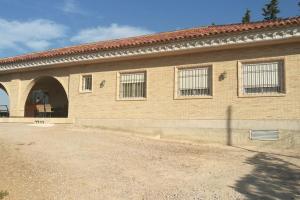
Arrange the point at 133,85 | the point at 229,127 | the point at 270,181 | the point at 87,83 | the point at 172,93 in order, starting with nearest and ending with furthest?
the point at 270,181 → the point at 229,127 → the point at 172,93 → the point at 133,85 → the point at 87,83

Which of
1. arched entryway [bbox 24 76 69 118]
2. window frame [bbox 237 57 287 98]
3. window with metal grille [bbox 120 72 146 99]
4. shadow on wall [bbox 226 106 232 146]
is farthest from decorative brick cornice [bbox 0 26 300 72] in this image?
arched entryway [bbox 24 76 69 118]

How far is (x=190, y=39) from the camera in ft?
47.3

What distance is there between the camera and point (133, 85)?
16641 millimetres

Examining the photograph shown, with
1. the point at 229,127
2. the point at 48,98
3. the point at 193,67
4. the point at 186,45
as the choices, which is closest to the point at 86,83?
the point at 193,67

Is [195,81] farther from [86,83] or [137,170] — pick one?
[137,170]

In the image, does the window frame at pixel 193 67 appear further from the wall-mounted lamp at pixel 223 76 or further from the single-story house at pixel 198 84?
the wall-mounted lamp at pixel 223 76

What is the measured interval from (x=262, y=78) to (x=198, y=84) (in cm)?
→ 247

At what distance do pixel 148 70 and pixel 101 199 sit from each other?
923cm

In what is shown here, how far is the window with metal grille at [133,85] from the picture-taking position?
1639cm

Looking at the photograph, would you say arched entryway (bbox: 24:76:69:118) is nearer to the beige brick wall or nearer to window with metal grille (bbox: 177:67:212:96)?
the beige brick wall

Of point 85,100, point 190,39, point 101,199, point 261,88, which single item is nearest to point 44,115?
point 85,100

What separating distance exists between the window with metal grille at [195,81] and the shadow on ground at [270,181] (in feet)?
13.2

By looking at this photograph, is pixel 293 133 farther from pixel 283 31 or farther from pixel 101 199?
pixel 101 199

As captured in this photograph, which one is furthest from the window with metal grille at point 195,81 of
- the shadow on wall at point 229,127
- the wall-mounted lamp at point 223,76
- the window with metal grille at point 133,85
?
the window with metal grille at point 133,85
